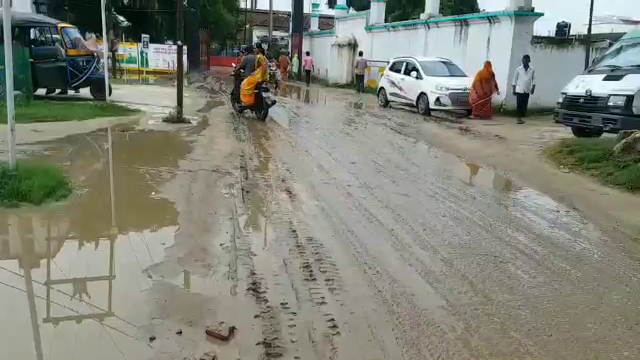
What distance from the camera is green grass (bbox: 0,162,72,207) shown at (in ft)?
20.5

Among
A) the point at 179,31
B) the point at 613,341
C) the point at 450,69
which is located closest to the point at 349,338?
the point at 613,341

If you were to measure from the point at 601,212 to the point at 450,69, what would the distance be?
1111 cm

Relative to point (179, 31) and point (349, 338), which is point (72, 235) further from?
point (179, 31)

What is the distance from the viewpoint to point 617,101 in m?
10.2

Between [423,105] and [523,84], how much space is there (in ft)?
8.91

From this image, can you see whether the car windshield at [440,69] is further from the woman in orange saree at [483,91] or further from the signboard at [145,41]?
the signboard at [145,41]

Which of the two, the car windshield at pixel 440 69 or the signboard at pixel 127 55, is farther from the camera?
the signboard at pixel 127 55

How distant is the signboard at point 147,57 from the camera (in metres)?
30.3

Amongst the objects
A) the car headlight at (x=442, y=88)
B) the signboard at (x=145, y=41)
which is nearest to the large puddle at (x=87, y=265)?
the car headlight at (x=442, y=88)

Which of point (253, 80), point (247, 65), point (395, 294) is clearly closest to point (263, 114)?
point (253, 80)

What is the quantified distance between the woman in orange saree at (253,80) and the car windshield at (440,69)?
Answer: 5354 mm

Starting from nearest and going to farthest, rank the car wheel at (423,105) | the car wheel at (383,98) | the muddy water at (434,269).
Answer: the muddy water at (434,269) < the car wheel at (423,105) < the car wheel at (383,98)

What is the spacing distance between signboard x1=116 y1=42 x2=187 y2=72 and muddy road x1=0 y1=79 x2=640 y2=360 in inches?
907

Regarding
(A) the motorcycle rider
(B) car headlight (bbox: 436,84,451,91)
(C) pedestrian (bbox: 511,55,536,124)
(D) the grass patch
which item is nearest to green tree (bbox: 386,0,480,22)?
(B) car headlight (bbox: 436,84,451,91)
